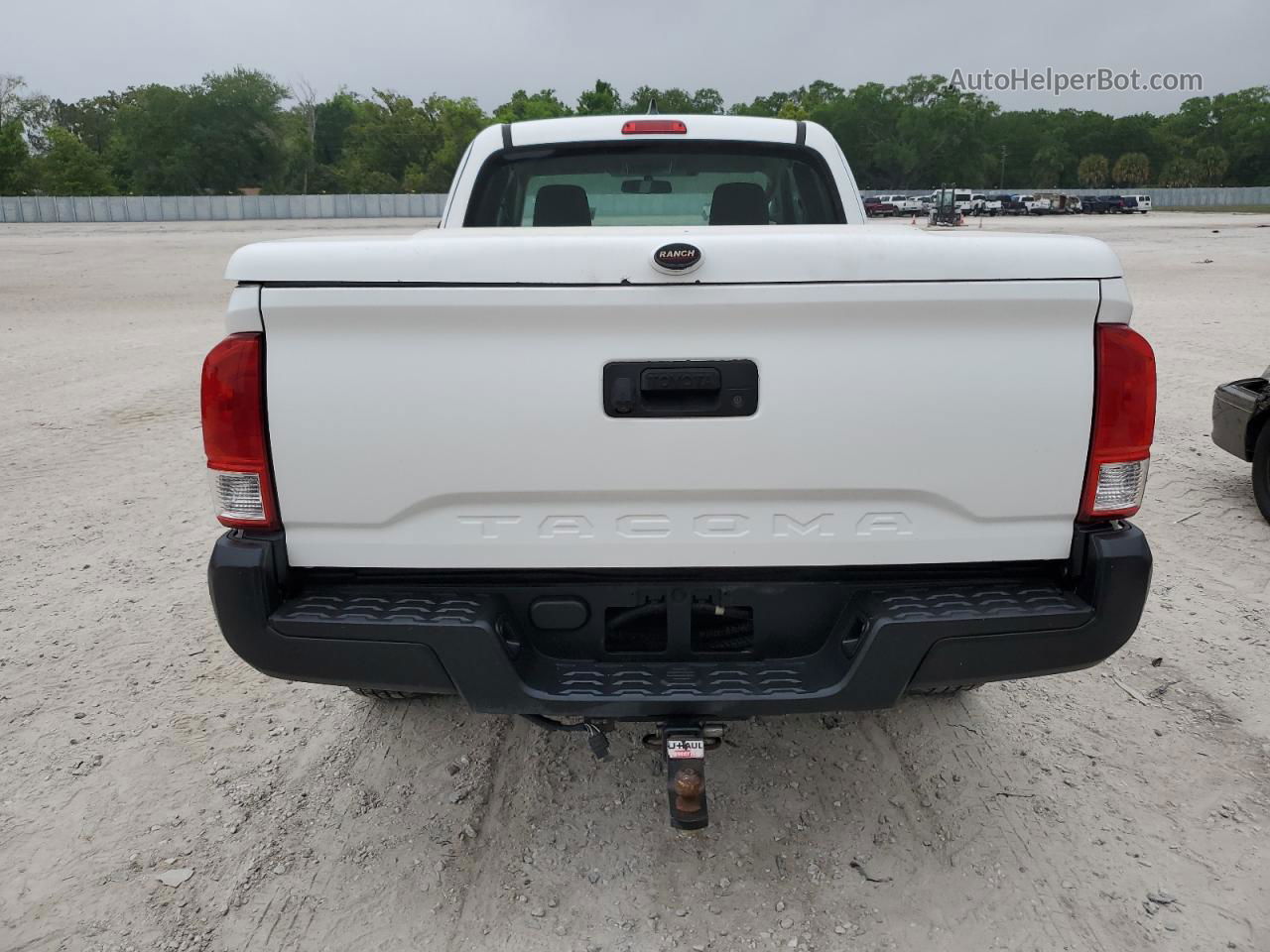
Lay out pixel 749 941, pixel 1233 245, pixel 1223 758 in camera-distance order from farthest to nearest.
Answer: pixel 1233 245
pixel 1223 758
pixel 749 941

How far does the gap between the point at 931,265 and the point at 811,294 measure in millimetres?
275

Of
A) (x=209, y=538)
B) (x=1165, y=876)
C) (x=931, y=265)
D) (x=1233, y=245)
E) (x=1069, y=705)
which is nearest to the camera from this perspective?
(x=931, y=265)

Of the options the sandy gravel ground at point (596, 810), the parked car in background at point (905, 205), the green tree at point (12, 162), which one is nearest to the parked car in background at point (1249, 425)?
the sandy gravel ground at point (596, 810)

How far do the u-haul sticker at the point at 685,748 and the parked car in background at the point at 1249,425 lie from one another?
14.9 feet

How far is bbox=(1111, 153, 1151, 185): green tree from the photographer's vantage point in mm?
99250

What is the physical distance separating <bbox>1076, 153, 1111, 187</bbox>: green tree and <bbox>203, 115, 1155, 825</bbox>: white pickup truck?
113 meters

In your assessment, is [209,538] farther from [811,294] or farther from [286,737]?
[811,294]

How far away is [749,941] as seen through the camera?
2.54 metres

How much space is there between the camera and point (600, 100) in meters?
102

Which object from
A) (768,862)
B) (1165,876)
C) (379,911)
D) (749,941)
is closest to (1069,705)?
(1165,876)

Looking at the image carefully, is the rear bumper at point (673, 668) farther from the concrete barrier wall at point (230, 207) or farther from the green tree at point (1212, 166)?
the green tree at point (1212, 166)

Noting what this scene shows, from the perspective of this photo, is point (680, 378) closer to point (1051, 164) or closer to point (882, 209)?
point (882, 209)

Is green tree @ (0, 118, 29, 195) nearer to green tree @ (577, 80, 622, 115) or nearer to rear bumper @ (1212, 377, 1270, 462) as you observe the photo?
green tree @ (577, 80, 622, 115)

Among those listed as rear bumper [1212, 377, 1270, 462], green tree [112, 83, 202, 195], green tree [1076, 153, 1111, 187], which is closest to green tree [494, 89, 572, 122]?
green tree [112, 83, 202, 195]
